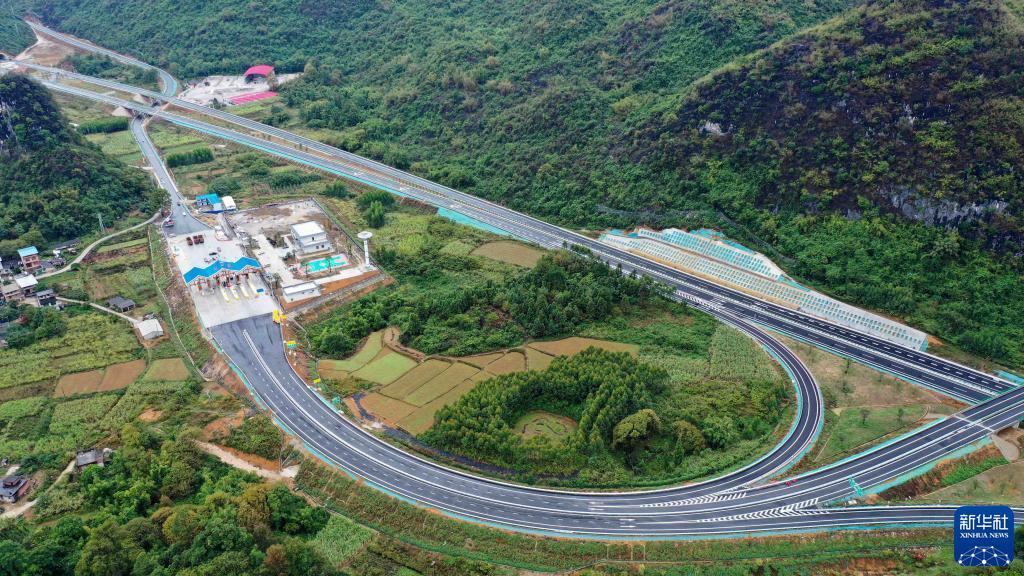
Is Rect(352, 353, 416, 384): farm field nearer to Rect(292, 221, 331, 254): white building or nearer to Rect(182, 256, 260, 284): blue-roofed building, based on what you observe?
Rect(182, 256, 260, 284): blue-roofed building

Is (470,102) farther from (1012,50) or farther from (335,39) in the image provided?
(1012,50)

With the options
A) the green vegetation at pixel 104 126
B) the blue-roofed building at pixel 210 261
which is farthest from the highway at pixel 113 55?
the blue-roofed building at pixel 210 261

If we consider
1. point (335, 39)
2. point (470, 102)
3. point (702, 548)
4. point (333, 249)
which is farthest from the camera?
point (335, 39)

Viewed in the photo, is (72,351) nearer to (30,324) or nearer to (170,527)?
(30,324)

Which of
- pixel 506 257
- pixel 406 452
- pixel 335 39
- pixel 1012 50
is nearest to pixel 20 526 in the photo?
pixel 406 452

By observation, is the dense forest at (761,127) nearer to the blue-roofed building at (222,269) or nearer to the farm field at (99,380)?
the blue-roofed building at (222,269)

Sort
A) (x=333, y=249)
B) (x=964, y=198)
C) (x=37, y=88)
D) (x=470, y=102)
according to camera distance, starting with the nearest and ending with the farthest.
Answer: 1. (x=964, y=198)
2. (x=333, y=249)
3. (x=37, y=88)
4. (x=470, y=102)
